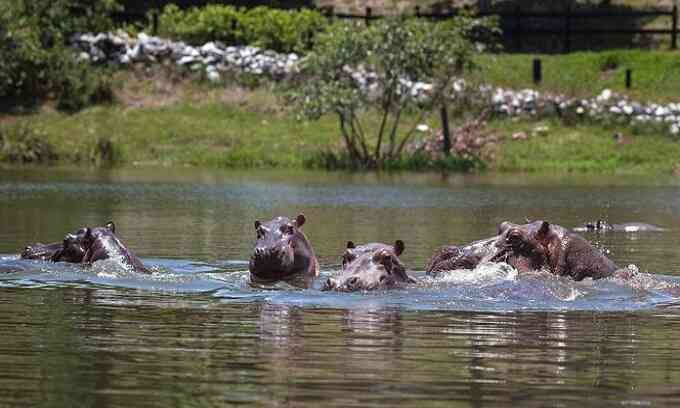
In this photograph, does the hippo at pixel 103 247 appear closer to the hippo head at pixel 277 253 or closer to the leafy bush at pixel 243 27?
the hippo head at pixel 277 253

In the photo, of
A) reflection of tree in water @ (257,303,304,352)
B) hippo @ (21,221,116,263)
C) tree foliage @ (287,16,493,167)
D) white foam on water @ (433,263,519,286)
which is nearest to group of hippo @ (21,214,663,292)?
white foam on water @ (433,263,519,286)

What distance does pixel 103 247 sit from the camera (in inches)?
670

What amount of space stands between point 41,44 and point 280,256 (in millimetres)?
41370

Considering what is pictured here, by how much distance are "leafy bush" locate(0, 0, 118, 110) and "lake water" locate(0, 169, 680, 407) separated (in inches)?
1151

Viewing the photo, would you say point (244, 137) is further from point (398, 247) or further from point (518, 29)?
point (398, 247)

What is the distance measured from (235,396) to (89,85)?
1829 inches

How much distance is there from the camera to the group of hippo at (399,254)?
49.2 feet

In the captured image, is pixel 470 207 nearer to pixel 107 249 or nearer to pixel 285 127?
pixel 107 249

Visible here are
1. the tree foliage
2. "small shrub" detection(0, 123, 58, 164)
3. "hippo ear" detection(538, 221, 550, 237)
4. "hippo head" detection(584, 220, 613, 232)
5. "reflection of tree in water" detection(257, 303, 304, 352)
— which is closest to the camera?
"reflection of tree in water" detection(257, 303, 304, 352)

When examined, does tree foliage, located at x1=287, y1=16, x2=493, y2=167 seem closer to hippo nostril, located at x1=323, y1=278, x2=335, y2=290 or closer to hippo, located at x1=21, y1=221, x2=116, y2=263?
hippo, located at x1=21, y1=221, x2=116, y2=263

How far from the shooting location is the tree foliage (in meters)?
48.2

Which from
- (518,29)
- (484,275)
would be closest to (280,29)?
(518,29)

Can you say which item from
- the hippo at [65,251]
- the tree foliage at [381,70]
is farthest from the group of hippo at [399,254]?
the tree foliage at [381,70]

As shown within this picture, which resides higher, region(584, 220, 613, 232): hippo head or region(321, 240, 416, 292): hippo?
region(321, 240, 416, 292): hippo
